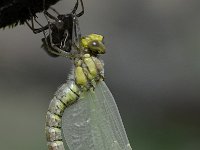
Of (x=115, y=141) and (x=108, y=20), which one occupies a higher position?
(x=108, y=20)

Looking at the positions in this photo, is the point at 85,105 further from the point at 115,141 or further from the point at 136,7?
the point at 136,7

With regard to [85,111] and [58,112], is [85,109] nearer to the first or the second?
[85,111]

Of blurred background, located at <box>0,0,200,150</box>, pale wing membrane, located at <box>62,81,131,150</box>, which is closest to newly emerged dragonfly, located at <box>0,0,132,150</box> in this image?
pale wing membrane, located at <box>62,81,131,150</box>

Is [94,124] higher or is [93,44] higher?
[93,44]

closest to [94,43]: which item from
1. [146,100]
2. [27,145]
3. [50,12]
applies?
[50,12]

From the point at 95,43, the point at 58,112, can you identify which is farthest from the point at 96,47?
the point at 58,112

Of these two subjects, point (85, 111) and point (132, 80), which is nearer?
point (85, 111)

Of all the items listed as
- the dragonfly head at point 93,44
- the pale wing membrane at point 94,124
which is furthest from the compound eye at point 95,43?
the pale wing membrane at point 94,124
